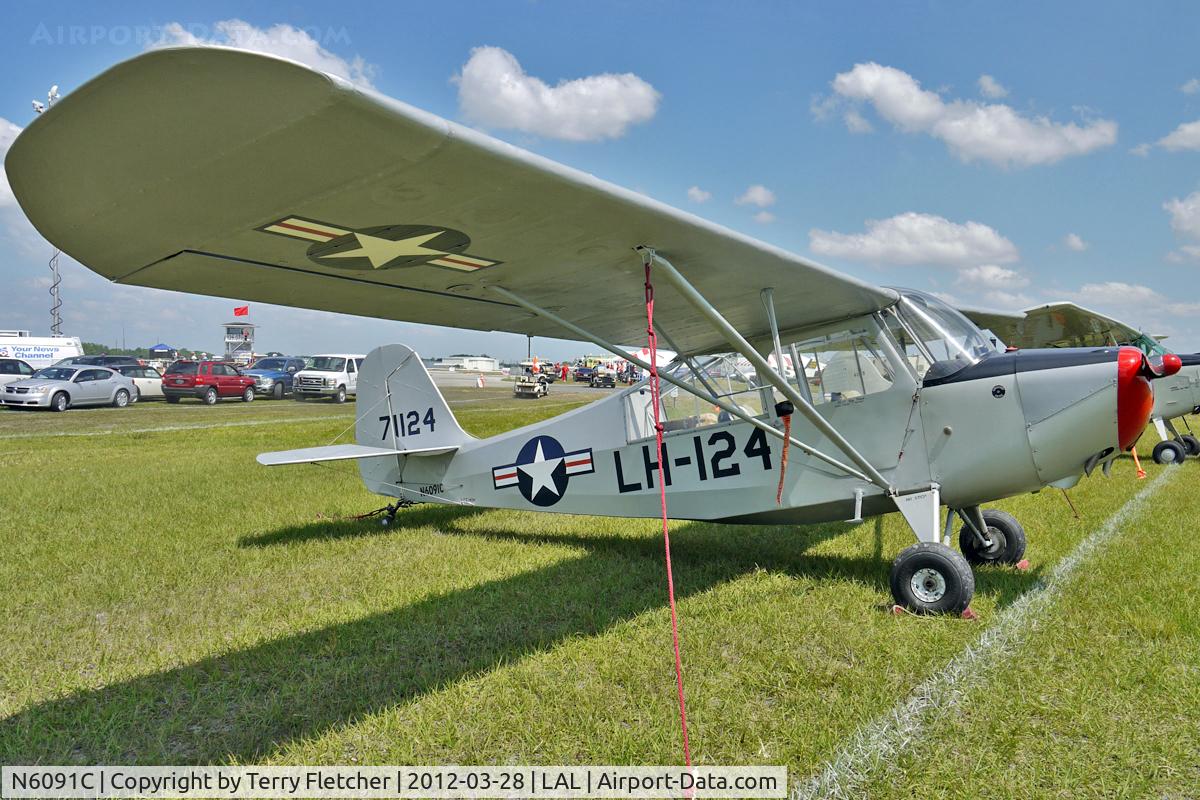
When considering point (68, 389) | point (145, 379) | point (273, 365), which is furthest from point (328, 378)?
point (68, 389)

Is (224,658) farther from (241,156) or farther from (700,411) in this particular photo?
(700,411)

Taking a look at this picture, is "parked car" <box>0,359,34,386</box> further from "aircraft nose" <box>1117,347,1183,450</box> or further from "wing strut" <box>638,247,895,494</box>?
"aircraft nose" <box>1117,347,1183,450</box>

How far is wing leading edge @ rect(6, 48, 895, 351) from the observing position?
5.75 ft

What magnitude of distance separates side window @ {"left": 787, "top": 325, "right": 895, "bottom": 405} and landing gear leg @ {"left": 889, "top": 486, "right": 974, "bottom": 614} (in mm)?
912

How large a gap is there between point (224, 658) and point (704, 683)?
276 cm

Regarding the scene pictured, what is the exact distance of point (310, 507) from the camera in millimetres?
8508

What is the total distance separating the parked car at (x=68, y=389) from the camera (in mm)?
23438

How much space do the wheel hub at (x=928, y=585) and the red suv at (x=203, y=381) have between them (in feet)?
101

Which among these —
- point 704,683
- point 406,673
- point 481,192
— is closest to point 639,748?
point 704,683

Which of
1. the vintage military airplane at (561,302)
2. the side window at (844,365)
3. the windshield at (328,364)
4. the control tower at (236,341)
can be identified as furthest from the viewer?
the control tower at (236,341)

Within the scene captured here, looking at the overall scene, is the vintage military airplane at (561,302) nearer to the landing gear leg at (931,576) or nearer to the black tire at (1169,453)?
the landing gear leg at (931,576)

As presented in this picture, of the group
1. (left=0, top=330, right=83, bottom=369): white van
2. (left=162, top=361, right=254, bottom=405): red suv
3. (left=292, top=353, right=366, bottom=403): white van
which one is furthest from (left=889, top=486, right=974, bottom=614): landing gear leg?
(left=0, top=330, right=83, bottom=369): white van

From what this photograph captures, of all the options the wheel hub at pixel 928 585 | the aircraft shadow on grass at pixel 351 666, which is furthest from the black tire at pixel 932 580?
the aircraft shadow on grass at pixel 351 666

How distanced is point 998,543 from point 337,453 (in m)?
6.21
